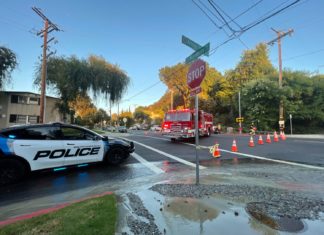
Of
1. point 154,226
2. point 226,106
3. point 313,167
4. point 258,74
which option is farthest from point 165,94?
point 154,226

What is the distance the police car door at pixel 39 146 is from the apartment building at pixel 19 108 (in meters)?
27.5

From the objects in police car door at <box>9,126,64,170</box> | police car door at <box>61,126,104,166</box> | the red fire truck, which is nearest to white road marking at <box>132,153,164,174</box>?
police car door at <box>61,126,104,166</box>

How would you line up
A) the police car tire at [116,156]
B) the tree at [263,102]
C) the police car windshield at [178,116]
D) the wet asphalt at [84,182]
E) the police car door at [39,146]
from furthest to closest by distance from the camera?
the tree at [263,102]
the police car windshield at [178,116]
the police car tire at [116,156]
the police car door at [39,146]
the wet asphalt at [84,182]

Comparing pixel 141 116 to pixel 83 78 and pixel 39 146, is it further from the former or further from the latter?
pixel 39 146

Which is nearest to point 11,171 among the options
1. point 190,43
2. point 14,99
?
point 190,43

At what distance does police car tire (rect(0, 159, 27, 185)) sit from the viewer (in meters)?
6.45

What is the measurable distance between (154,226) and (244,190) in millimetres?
2665

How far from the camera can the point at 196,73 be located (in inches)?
216

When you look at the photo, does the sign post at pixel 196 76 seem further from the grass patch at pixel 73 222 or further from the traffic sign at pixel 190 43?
the grass patch at pixel 73 222

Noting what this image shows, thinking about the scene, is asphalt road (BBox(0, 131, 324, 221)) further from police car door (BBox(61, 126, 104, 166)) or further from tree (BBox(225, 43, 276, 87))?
tree (BBox(225, 43, 276, 87))

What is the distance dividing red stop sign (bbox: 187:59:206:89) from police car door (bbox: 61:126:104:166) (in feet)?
13.9

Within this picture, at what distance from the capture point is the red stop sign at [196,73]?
17.5 ft

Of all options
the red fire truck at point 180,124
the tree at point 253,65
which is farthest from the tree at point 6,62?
the tree at point 253,65

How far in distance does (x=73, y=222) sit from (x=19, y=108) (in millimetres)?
34595
